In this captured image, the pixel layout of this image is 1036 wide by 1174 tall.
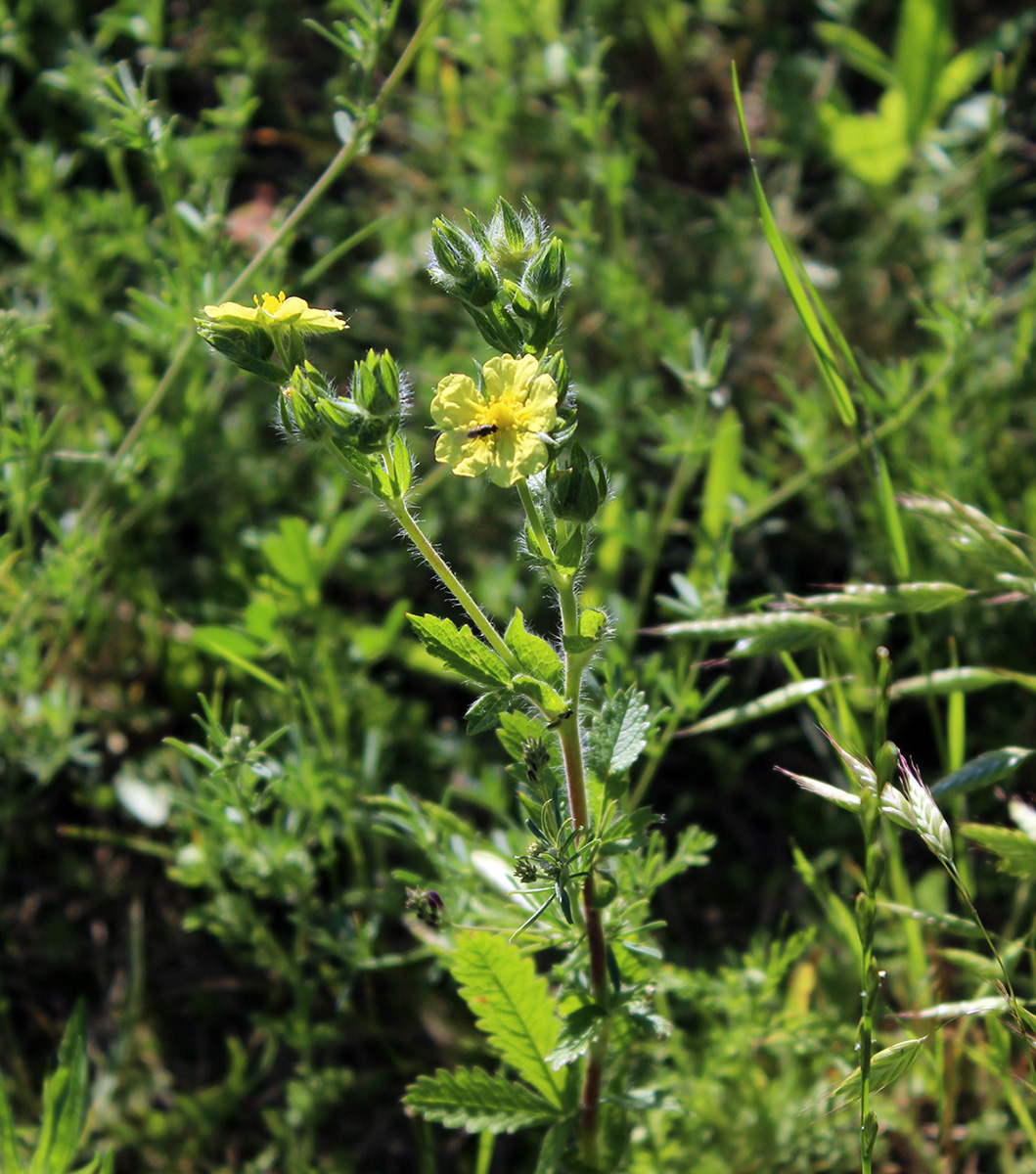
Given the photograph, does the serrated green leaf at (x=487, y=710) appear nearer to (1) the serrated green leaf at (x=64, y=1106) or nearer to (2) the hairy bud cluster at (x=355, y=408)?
(2) the hairy bud cluster at (x=355, y=408)

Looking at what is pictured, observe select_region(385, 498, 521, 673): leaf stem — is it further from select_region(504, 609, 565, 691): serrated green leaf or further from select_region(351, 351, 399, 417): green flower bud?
select_region(351, 351, 399, 417): green flower bud

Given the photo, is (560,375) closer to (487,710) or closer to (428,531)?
(487,710)

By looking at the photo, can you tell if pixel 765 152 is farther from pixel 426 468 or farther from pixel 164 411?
pixel 164 411

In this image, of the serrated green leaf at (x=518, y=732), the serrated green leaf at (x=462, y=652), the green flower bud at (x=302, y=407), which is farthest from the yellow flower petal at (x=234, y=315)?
the serrated green leaf at (x=518, y=732)

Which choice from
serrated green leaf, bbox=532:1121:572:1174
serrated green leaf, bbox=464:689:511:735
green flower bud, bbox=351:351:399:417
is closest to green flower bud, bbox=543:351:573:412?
green flower bud, bbox=351:351:399:417

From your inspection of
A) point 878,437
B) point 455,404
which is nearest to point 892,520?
point 878,437

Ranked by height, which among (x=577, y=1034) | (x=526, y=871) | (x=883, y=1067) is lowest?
(x=577, y=1034)
